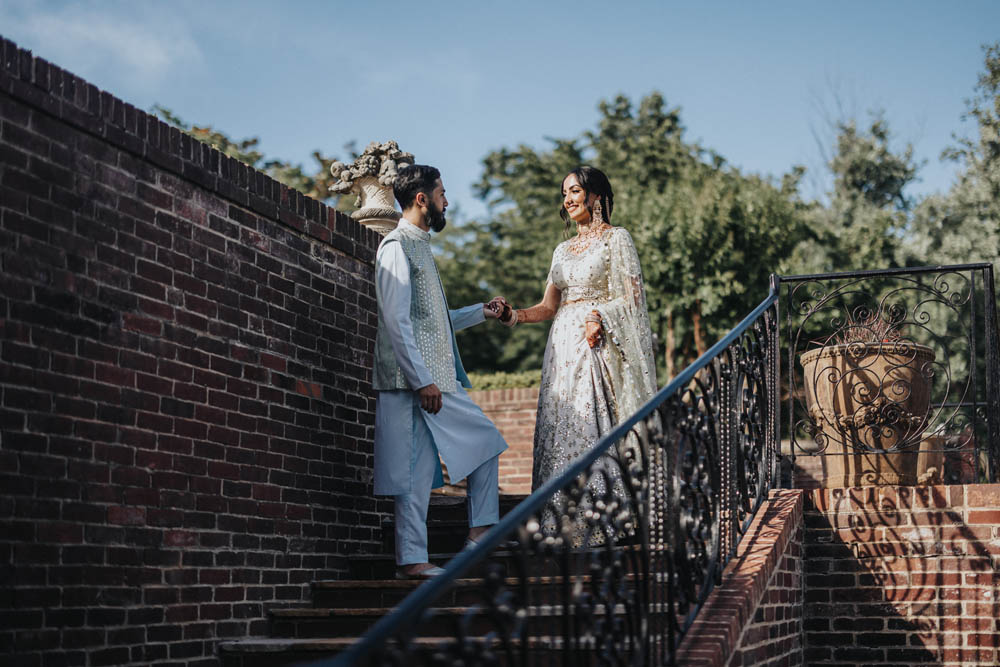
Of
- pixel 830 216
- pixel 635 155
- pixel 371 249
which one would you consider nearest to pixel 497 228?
pixel 635 155

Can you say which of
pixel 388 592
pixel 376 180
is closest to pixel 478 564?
pixel 388 592

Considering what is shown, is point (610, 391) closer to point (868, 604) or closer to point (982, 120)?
point (868, 604)

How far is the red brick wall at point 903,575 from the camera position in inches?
231

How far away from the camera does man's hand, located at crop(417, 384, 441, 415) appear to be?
522 centimetres

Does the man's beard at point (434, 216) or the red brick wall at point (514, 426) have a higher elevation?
the man's beard at point (434, 216)

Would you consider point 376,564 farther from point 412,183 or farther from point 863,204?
point 863,204

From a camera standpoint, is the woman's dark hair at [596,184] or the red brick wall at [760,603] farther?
the woman's dark hair at [596,184]

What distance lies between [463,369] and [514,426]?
320 inches

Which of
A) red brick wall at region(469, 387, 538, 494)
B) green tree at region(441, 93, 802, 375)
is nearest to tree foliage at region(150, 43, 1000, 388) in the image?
green tree at region(441, 93, 802, 375)

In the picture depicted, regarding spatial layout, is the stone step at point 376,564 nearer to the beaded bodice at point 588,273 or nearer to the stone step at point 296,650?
the stone step at point 296,650

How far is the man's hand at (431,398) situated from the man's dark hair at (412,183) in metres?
1.04

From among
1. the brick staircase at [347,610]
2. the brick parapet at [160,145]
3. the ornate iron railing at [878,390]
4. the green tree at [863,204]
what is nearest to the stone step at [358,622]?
the brick staircase at [347,610]

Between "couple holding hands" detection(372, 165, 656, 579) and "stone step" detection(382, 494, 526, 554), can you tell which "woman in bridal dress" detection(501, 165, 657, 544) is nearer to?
"couple holding hands" detection(372, 165, 656, 579)

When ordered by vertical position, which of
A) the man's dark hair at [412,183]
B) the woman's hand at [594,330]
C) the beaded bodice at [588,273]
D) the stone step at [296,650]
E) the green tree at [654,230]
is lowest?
the stone step at [296,650]
